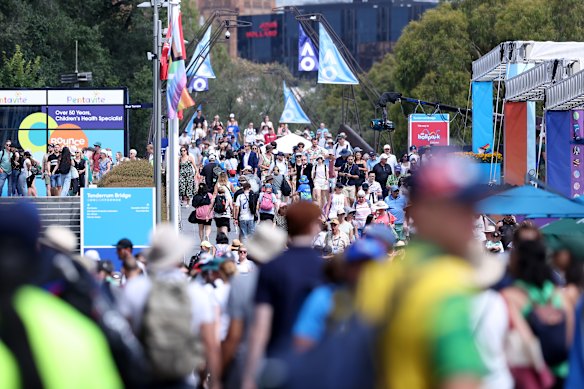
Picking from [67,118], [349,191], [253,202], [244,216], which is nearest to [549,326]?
[244,216]

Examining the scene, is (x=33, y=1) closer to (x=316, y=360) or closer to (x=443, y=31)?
(x=443, y=31)

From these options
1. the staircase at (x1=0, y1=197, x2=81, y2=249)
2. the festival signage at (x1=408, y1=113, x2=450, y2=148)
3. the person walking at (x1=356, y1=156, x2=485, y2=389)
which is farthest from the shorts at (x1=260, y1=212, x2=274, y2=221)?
the person walking at (x1=356, y1=156, x2=485, y2=389)

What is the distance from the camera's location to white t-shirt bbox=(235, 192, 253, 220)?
27.4 meters

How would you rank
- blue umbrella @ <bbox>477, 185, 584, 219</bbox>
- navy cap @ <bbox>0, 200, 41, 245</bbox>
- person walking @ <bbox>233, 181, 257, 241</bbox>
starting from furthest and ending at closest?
person walking @ <bbox>233, 181, 257, 241</bbox> < blue umbrella @ <bbox>477, 185, 584, 219</bbox> < navy cap @ <bbox>0, 200, 41, 245</bbox>

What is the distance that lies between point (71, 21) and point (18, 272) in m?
67.5

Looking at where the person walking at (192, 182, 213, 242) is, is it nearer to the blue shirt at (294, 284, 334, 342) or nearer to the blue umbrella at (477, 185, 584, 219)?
the blue umbrella at (477, 185, 584, 219)

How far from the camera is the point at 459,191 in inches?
158

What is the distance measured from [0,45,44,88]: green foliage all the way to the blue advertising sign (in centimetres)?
3645

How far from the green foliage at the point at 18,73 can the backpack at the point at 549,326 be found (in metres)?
53.0


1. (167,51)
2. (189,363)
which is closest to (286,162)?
(167,51)

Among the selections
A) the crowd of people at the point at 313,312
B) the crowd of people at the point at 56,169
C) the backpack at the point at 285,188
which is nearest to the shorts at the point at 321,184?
the backpack at the point at 285,188

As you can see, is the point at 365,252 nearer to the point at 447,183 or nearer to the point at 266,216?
the point at 447,183

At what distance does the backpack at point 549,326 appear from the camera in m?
7.93

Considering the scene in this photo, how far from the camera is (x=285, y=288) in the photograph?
24.2 feet
